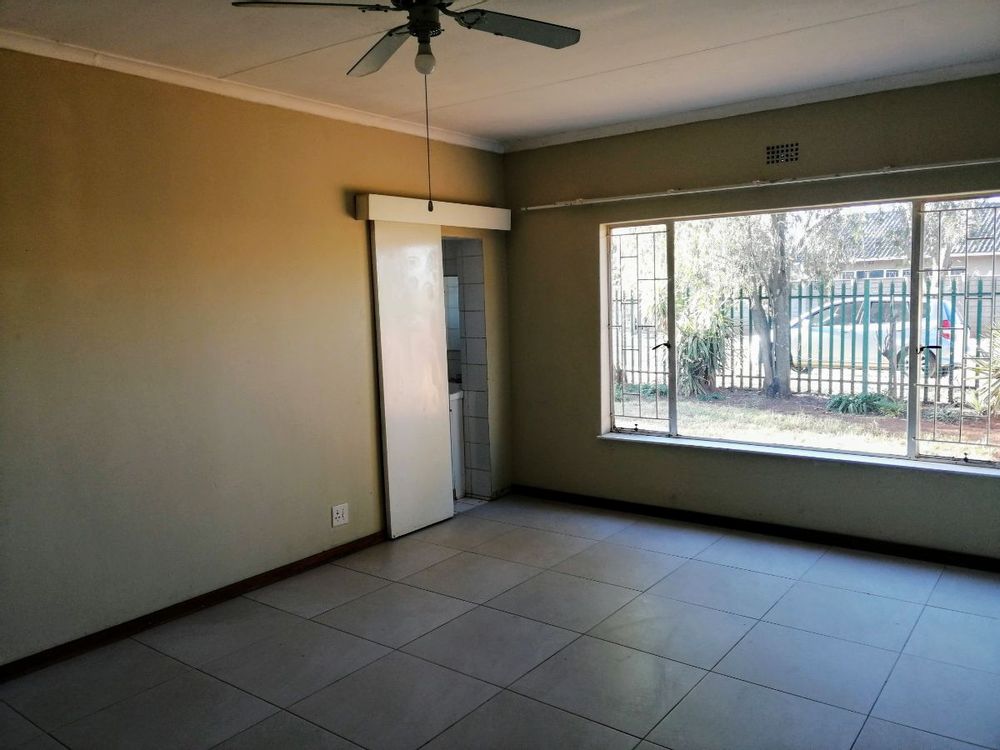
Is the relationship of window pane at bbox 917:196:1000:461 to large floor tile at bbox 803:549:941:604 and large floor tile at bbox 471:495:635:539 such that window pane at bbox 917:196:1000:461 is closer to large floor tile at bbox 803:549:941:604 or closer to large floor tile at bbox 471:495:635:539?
large floor tile at bbox 803:549:941:604

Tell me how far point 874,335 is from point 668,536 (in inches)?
66.8

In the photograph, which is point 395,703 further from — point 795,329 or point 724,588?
point 795,329

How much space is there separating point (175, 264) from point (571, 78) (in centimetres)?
215

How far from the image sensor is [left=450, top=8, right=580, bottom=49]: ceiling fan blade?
7.11 ft

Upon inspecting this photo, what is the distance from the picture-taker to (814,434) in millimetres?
4551

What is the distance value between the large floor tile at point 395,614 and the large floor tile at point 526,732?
70cm

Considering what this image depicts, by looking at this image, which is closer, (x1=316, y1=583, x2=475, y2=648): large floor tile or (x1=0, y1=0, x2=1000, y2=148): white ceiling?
(x1=0, y1=0, x2=1000, y2=148): white ceiling

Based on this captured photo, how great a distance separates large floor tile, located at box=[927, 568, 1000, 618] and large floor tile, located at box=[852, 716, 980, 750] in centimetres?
116

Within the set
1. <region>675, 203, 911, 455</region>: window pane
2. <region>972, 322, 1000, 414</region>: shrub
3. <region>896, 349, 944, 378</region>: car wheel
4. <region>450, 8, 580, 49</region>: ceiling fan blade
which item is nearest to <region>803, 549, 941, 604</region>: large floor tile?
<region>675, 203, 911, 455</region>: window pane

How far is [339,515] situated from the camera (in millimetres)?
4332

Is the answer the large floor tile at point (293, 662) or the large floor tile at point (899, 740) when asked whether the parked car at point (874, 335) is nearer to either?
the large floor tile at point (899, 740)

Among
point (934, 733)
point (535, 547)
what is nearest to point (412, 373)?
point (535, 547)

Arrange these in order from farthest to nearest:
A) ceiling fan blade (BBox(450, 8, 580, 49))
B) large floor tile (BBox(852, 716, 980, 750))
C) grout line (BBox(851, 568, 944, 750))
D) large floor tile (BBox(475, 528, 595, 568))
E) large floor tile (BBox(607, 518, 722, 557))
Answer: large floor tile (BBox(607, 518, 722, 557)) < large floor tile (BBox(475, 528, 595, 568)) < grout line (BBox(851, 568, 944, 750)) < large floor tile (BBox(852, 716, 980, 750)) < ceiling fan blade (BBox(450, 8, 580, 49))

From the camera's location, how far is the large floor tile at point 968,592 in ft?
11.2
